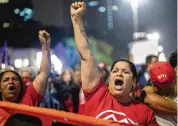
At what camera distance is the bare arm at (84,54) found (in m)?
3.02

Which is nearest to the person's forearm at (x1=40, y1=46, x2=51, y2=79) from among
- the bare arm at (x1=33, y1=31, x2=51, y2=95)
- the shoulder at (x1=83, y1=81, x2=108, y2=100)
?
the bare arm at (x1=33, y1=31, x2=51, y2=95)

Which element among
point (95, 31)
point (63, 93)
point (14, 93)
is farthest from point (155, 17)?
point (14, 93)

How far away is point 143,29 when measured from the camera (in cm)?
4106

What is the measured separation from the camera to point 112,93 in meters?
3.07

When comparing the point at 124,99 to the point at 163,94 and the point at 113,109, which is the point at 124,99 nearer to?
the point at 113,109

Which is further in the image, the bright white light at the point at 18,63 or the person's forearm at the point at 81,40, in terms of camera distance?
the bright white light at the point at 18,63

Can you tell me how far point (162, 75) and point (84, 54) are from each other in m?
0.60

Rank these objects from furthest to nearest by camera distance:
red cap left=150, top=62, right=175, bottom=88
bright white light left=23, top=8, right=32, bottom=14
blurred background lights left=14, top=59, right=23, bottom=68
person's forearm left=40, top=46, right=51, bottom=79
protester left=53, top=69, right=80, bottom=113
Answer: bright white light left=23, top=8, right=32, bottom=14
blurred background lights left=14, top=59, right=23, bottom=68
protester left=53, top=69, right=80, bottom=113
person's forearm left=40, top=46, right=51, bottom=79
red cap left=150, top=62, right=175, bottom=88

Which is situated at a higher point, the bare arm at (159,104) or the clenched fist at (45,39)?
the clenched fist at (45,39)

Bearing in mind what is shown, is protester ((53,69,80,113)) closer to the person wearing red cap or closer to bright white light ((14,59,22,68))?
the person wearing red cap

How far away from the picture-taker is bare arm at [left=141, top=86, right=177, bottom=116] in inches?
119

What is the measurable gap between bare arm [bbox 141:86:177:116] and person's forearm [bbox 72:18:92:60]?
22.2 inches

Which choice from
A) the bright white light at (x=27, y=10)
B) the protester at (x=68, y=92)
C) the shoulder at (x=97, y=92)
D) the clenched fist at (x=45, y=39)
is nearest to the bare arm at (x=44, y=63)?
the clenched fist at (x=45, y=39)

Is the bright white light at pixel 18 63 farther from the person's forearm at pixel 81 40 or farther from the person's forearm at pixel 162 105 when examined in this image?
the person's forearm at pixel 162 105
